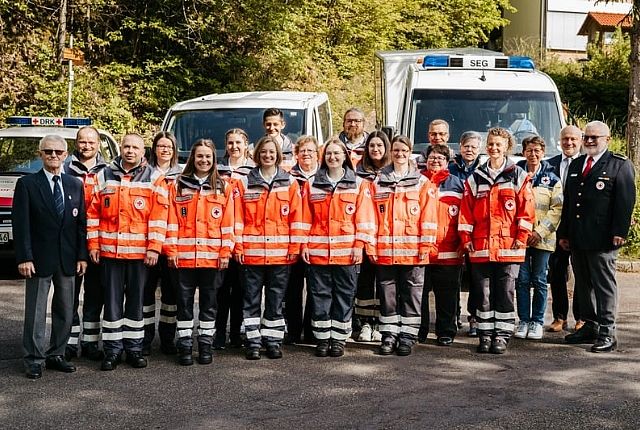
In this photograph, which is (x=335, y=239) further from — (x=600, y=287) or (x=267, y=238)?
(x=600, y=287)

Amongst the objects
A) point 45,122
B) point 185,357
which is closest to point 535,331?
point 185,357

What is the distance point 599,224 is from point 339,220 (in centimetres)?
247

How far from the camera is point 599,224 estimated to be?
26.3ft

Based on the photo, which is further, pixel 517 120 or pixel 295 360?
Result: pixel 517 120

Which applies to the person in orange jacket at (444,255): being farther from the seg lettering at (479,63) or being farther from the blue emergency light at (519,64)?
the blue emergency light at (519,64)

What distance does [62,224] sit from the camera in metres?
7.11

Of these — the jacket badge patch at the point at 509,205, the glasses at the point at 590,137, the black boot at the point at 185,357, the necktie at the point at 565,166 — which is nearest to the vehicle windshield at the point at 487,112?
the necktie at the point at 565,166

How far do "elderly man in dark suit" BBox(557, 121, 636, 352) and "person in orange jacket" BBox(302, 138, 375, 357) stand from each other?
207 cm

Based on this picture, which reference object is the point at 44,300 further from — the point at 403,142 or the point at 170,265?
the point at 403,142

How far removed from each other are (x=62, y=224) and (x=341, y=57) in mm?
21676

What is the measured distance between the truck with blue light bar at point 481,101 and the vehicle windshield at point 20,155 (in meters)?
5.28

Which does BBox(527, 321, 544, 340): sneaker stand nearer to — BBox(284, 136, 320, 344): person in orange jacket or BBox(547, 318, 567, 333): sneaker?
BBox(547, 318, 567, 333): sneaker

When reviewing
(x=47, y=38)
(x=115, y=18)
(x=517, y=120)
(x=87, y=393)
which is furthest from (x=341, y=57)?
(x=87, y=393)

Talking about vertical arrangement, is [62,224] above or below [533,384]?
above
